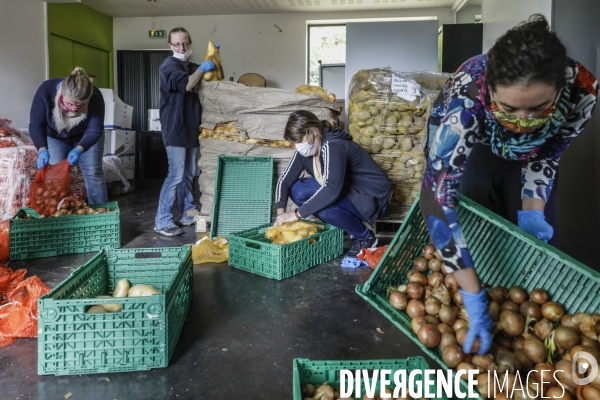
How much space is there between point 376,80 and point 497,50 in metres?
2.43

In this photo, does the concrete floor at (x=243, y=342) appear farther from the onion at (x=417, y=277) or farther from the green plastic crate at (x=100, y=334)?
the onion at (x=417, y=277)

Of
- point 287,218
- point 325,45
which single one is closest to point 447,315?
point 287,218

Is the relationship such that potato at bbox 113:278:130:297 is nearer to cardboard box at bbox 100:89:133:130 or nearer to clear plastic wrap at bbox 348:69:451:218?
clear plastic wrap at bbox 348:69:451:218

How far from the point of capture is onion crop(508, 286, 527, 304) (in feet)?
4.65

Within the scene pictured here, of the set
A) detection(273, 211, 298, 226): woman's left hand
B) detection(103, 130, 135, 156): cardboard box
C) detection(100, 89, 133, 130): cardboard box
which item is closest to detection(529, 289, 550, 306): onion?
detection(273, 211, 298, 226): woman's left hand

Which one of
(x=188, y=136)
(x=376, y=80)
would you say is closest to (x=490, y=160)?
(x=376, y=80)

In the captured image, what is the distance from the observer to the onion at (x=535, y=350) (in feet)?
3.99

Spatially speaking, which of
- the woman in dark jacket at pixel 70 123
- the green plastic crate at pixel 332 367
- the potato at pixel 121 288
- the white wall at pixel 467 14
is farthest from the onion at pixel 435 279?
the white wall at pixel 467 14

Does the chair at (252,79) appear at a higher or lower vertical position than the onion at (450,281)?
higher

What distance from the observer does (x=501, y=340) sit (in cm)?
132

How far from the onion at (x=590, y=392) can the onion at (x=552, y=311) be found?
28cm

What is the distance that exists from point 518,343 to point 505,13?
281 cm

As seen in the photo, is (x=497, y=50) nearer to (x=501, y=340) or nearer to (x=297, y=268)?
(x=501, y=340)

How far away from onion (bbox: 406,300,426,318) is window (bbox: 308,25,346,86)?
22.7ft
